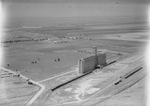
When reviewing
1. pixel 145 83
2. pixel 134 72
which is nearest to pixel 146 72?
pixel 134 72

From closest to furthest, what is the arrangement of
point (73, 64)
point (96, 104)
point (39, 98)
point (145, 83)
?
point (96, 104), point (39, 98), point (145, 83), point (73, 64)

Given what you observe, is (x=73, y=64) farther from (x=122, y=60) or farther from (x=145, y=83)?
(x=145, y=83)

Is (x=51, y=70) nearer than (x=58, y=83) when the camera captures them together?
No

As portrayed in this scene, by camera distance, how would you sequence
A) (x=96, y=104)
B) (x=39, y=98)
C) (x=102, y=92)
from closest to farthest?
(x=96, y=104)
(x=39, y=98)
(x=102, y=92)

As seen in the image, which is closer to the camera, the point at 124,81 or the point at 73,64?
the point at 124,81

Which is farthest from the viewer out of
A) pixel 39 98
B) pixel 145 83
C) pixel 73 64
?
pixel 73 64

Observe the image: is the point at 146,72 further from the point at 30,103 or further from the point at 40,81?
the point at 30,103

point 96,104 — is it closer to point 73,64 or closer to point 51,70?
point 51,70

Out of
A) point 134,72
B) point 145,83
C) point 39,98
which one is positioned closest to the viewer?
point 39,98

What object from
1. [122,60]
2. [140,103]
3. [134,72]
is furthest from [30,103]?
[122,60]
